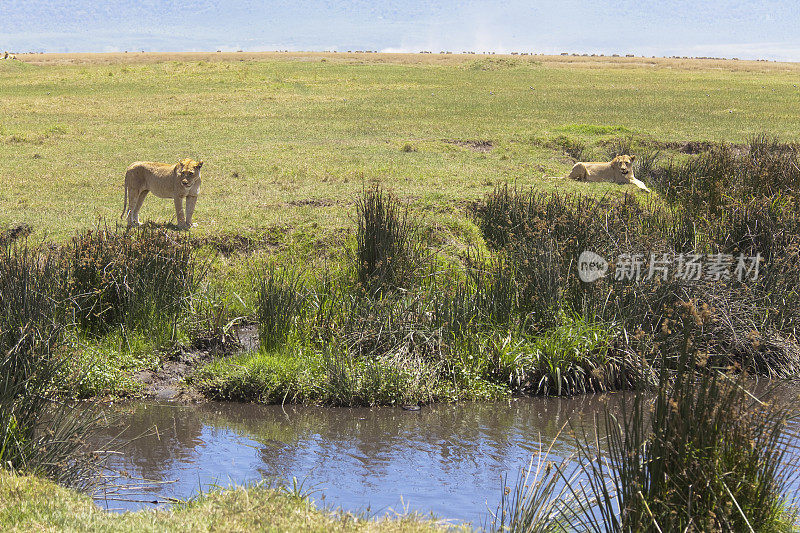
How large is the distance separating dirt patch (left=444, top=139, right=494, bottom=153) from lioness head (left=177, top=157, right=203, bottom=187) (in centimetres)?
1038

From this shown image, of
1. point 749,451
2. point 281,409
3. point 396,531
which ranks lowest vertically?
point 281,409

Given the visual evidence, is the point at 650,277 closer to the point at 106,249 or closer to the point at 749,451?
the point at 749,451

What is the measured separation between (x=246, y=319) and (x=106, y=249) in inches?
73.1

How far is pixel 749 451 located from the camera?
4.72 m

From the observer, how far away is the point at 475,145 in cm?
2277

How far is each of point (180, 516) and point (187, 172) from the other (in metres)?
8.62

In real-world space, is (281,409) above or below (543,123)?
below

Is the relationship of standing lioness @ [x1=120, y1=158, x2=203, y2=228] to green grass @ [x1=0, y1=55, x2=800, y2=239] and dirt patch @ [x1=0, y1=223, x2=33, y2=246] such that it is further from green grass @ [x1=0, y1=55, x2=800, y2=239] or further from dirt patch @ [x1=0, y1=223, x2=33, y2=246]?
dirt patch @ [x1=0, y1=223, x2=33, y2=246]

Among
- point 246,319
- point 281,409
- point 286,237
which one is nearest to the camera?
point 281,409

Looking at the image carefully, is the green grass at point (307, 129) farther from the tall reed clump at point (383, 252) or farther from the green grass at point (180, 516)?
the green grass at point (180, 516)

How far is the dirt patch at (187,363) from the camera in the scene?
8711 millimetres

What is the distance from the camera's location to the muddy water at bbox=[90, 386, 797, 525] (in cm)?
627

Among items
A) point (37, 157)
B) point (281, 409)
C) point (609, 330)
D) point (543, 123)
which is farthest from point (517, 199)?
point (543, 123)

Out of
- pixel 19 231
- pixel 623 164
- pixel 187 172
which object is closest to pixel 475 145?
pixel 623 164
